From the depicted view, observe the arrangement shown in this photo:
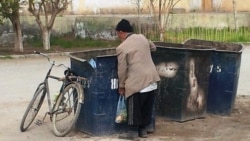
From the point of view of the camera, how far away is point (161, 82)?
349 inches

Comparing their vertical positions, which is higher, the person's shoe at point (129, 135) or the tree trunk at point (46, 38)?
the tree trunk at point (46, 38)

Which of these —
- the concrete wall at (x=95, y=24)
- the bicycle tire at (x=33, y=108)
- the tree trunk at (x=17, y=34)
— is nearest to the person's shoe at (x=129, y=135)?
the bicycle tire at (x=33, y=108)

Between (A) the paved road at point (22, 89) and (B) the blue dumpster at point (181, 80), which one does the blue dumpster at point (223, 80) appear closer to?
(B) the blue dumpster at point (181, 80)

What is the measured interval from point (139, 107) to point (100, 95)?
521 mm

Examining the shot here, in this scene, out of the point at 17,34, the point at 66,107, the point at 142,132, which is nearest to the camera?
the point at 142,132

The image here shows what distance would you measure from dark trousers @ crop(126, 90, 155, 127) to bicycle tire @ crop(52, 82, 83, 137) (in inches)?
26.9

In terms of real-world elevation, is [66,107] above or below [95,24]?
below

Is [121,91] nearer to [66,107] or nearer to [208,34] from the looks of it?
[66,107]

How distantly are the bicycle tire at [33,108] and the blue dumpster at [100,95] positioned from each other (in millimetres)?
776

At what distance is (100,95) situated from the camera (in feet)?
25.8

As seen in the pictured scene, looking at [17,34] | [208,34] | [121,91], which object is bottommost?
[208,34]

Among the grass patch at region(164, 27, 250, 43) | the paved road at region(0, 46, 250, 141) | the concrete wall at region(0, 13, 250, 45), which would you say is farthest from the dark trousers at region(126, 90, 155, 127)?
the concrete wall at region(0, 13, 250, 45)

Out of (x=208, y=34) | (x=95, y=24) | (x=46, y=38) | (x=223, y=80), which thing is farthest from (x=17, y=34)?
(x=223, y=80)

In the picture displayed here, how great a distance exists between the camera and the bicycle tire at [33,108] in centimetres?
860
